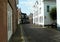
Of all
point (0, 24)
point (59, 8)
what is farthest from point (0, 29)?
point (59, 8)

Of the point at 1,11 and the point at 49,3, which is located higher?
the point at 49,3

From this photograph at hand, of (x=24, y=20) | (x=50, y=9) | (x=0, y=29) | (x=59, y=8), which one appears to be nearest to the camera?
(x=0, y=29)

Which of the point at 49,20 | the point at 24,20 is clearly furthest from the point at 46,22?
the point at 24,20

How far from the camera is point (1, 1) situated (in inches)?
303

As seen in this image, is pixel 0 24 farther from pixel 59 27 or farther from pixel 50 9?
pixel 50 9

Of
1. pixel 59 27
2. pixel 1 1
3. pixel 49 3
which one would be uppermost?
pixel 49 3

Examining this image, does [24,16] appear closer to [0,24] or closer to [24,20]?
[24,20]

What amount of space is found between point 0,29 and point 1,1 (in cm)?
112

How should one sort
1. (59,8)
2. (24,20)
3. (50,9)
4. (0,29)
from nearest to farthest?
(0,29) → (59,8) → (50,9) → (24,20)

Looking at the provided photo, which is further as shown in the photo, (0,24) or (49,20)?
(49,20)

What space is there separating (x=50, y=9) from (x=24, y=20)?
6027cm

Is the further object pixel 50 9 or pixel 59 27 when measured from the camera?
pixel 50 9

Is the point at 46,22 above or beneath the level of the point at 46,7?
beneath

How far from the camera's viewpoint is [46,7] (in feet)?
173
